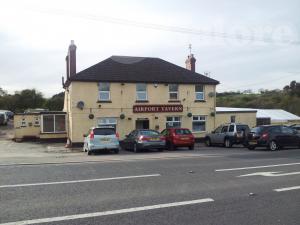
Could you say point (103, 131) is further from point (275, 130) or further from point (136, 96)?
point (275, 130)

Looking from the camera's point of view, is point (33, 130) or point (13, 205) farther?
point (33, 130)

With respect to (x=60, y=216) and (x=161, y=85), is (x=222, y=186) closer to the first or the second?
(x=60, y=216)

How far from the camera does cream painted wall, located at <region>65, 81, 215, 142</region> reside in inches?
1211

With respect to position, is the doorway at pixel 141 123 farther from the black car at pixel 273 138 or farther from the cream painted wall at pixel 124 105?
Result: the black car at pixel 273 138

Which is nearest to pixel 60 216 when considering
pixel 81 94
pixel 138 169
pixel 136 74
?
pixel 138 169

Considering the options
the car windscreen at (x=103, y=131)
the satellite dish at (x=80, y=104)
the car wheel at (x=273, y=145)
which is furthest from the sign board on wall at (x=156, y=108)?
the car wheel at (x=273, y=145)

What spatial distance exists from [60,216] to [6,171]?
25.1ft

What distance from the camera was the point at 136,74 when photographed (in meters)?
33.1

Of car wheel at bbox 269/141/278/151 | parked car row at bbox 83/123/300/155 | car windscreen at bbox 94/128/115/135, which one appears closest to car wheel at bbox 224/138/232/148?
parked car row at bbox 83/123/300/155

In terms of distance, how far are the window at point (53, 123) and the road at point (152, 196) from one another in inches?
874

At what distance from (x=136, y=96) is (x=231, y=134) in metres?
9.04

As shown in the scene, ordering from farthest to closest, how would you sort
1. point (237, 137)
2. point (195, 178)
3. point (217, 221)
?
1. point (237, 137)
2. point (195, 178)
3. point (217, 221)

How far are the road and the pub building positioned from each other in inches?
693

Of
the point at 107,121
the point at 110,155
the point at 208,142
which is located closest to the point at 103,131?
the point at 110,155
